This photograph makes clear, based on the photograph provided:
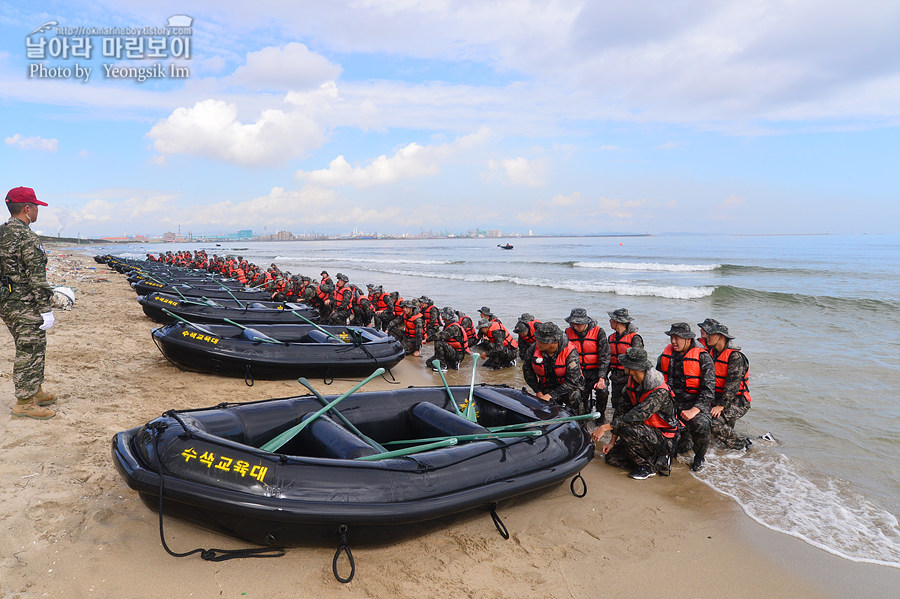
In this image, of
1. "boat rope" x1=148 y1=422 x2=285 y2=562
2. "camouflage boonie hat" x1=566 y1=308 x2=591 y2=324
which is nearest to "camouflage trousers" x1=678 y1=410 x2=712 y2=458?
"camouflage boonie hat" x1=566 y1=308 x2=591 y2=324

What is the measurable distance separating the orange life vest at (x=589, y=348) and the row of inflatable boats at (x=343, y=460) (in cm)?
151

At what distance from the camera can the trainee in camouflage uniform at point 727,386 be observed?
5.17 metres

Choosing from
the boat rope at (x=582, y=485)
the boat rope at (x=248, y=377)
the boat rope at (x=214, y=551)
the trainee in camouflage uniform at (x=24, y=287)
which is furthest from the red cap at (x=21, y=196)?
the boat rope at (x=582, y=485)

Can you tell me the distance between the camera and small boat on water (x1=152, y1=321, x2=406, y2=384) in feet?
21.9

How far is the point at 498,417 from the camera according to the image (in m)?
4.66

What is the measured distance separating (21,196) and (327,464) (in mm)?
3586

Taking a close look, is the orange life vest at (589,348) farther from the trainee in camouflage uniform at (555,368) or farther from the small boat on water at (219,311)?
the small boat on water at (219,311)

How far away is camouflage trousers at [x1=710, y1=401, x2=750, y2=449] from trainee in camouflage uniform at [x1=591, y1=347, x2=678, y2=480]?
904 millimetres

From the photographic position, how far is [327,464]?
A: 3094 millimetres

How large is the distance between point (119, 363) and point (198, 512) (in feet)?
17.6

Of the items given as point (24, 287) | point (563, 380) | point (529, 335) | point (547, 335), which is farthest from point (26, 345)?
point (529, 335)

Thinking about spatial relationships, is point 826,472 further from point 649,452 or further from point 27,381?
point 27,381

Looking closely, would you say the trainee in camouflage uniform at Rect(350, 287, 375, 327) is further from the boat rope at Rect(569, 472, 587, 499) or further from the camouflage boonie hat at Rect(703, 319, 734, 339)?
the boat rope at Rect(569, 472, 587, 499)

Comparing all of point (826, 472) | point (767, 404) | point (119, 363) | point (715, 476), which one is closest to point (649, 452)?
point (715, 476)
